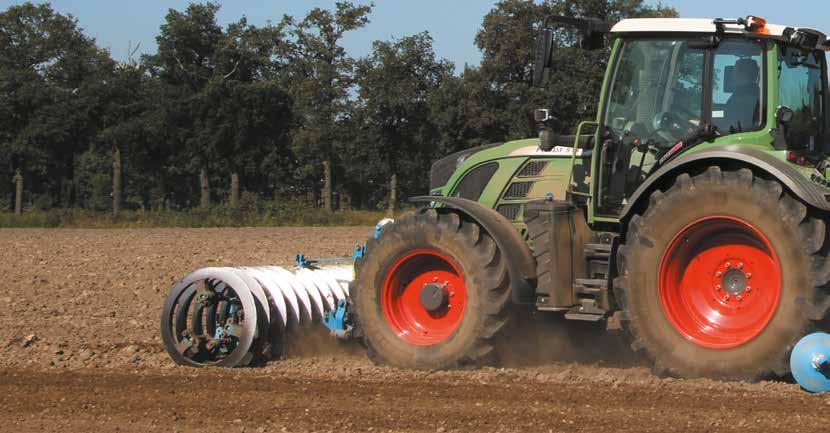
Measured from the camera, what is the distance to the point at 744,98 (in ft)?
22.5

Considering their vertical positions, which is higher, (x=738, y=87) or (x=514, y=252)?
(x=738, y=87)

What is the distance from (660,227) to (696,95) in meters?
0.96

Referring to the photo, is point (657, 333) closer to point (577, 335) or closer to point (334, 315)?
point (577, 335)

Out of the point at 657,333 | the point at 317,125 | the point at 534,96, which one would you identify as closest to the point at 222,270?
the point at 657,333

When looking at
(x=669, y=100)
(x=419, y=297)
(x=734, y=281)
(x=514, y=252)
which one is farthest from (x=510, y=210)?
(x=734, y=281)

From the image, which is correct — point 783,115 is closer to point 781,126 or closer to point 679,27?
point 781,126

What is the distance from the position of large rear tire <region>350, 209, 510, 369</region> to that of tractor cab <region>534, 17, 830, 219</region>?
2.90ft

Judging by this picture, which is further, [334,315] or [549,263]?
[334,315]

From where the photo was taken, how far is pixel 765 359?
624 centimetres

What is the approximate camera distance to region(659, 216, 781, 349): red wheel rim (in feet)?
21.2

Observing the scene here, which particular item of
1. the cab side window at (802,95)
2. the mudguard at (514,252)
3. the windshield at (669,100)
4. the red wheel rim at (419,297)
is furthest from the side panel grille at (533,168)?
the cab side window at (802,95)

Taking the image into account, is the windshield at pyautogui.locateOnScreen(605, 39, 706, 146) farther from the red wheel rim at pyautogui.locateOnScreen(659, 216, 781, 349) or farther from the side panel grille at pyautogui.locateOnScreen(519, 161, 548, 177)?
the side panel grille at pyautogui.locateOnScreen(519, 161, 548, 177)

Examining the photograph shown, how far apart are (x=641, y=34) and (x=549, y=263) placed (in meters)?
1.67

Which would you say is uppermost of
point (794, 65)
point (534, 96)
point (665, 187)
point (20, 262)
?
point (534, 96)
